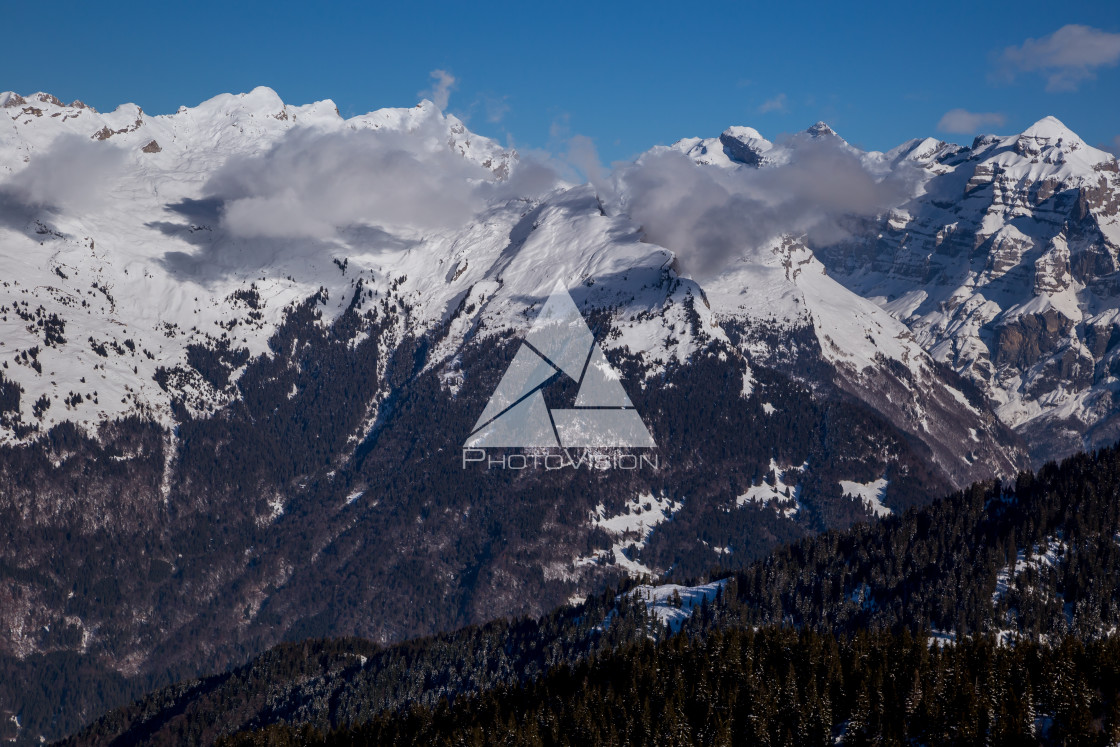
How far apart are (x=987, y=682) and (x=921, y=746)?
16720mm

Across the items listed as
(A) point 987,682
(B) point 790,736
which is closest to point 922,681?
(A) point 987,682

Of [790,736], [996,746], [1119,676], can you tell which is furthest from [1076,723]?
[790,736]

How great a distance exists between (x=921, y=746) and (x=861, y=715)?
9.84 metres

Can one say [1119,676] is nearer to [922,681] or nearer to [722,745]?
[922,681]

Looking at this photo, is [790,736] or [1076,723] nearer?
[1076,723]

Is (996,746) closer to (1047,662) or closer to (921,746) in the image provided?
(921,746)

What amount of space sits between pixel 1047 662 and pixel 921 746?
27.1 meters

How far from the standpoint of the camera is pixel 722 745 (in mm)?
193625

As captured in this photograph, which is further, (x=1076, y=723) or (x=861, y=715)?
(x=861, y=715)

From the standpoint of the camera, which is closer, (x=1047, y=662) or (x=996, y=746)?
(x=996, y=746)

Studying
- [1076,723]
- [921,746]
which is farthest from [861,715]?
[1076,723]

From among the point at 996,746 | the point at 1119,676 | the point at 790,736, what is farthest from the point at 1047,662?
Result: the point at 790,736

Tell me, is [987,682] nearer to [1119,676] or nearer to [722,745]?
[1119,676]

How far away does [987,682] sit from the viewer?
196 m
